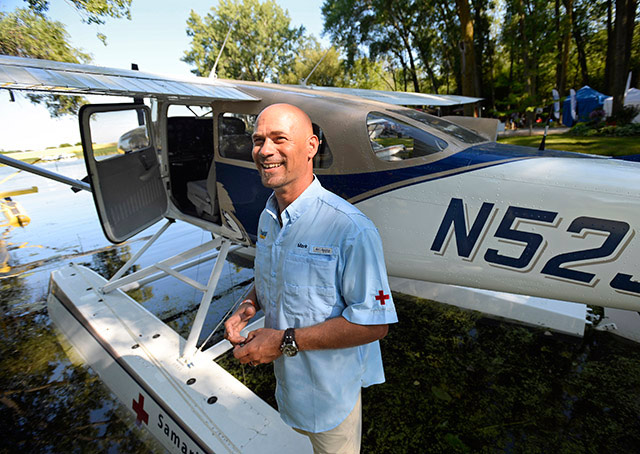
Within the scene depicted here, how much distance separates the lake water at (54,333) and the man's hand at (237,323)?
1935 mm

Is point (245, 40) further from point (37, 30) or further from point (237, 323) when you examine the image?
point (237, 323)

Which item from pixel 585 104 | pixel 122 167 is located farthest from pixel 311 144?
pixel 585 104

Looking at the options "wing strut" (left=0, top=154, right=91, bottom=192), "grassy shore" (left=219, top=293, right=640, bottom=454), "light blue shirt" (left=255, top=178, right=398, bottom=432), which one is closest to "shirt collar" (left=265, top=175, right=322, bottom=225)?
"light blue shirt" (left=255, top=178, right=398, bottom=432)

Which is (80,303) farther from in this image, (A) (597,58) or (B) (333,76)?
(A) (597,58)

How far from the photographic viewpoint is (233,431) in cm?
210

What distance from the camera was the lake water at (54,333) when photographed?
8.42 ft

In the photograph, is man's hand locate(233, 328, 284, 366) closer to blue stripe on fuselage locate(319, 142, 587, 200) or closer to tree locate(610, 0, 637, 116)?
blue stripe on fuselage locate(319, 142, 587, 200)

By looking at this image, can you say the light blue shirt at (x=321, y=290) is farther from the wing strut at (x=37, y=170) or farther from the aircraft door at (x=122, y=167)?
the wing strut at (x=37, y=170)

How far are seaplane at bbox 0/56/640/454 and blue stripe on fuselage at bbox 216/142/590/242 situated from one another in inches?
0.5

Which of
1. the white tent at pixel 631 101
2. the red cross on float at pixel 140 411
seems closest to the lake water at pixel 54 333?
the red cross on float at pixel 140 411

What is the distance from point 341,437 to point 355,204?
159 cm

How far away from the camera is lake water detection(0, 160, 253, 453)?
2.57 metres

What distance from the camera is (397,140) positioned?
7.76 feet

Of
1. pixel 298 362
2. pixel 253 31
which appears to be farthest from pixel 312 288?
pixel 253 31
